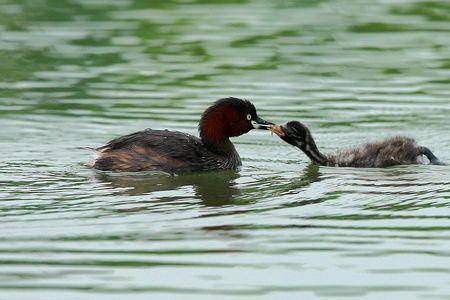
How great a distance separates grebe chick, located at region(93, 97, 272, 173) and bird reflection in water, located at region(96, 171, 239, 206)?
88 mm

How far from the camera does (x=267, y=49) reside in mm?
16781

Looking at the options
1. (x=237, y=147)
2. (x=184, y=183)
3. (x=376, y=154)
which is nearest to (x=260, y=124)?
(x=237, y=147)

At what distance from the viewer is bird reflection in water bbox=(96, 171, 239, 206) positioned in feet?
33.6

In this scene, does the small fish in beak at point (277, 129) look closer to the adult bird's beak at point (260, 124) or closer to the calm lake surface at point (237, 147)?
the adult bird's beak at point (260, 124)

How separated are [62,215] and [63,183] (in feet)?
4.81

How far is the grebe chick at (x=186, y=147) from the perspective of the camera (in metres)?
11.4

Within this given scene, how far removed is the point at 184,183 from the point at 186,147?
0.66 meters

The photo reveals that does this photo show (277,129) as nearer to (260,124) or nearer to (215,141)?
(260,124)

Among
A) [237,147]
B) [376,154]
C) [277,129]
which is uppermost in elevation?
[277,129]

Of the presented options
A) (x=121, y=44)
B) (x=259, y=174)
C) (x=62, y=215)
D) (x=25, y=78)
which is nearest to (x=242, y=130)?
(x=259, y=174)

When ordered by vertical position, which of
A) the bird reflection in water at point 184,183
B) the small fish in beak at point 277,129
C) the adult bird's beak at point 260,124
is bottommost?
the bird reflection in water at point 184,183

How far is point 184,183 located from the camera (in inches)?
431

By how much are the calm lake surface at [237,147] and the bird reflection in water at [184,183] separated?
0.9 inches

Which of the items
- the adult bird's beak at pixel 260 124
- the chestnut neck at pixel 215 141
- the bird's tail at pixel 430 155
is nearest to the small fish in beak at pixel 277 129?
the adult bird's beak at pixel 260 124
